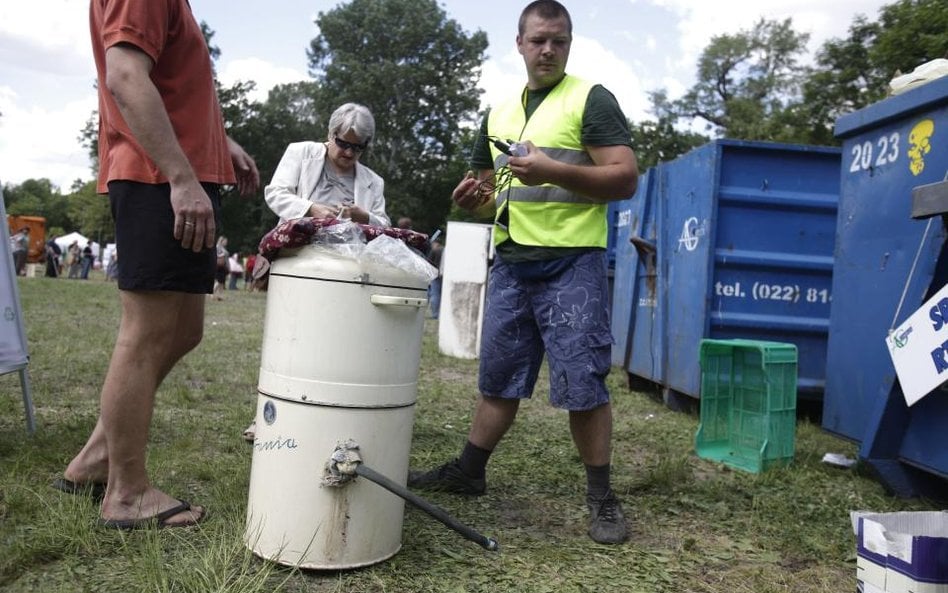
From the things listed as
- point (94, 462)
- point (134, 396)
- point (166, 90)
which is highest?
point (166, 90)

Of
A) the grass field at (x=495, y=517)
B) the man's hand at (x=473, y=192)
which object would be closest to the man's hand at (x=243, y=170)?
the man's hand at (x=473, y=192)

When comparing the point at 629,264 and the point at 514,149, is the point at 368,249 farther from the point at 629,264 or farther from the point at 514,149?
the point at 629,264

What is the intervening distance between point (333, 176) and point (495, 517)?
5.78 ft

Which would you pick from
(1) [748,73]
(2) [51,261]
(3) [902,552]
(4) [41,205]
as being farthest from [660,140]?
(4) [41,205]

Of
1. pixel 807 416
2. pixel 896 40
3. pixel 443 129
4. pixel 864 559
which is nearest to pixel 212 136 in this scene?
pixel 864 559

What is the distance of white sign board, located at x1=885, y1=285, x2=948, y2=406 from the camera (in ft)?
9.68

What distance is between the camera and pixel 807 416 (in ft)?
17.7

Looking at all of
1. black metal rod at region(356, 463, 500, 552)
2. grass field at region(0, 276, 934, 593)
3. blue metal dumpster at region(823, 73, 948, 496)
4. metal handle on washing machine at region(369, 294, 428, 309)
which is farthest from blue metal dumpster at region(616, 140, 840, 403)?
metal handle on washing machine at region(369, 294, 428, 309)

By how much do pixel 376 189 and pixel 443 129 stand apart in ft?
130

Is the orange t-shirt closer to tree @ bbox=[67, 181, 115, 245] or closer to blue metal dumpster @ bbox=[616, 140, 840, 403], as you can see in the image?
blue metal dumpster @ bbox=[616, 140, 840, 403]

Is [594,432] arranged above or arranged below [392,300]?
below

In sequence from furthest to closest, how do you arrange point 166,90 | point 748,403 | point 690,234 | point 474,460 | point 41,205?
point 41,205 < point 690,234 < point 748,403 < point 474,460 < point 166,90

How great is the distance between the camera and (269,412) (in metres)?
2.26

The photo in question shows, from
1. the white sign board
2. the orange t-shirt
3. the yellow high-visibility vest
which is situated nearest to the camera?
the orange t-shirt
